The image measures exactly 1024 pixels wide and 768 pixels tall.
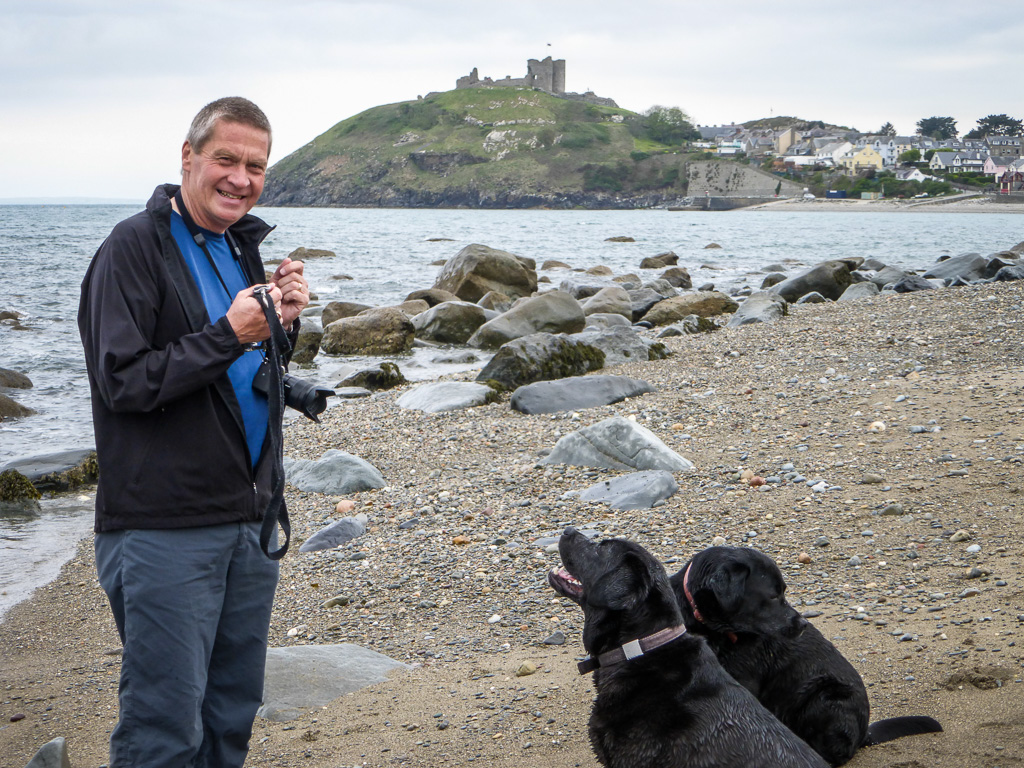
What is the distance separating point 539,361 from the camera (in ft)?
40.9

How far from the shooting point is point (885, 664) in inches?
176

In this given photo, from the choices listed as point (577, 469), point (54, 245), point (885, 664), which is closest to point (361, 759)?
point (885, 664)

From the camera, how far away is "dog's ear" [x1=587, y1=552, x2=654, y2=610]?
334 centimetres

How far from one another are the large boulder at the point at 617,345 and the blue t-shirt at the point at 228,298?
10.6m

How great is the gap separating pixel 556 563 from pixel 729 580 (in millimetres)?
2262

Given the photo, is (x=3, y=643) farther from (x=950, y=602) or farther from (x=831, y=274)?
(x=831, y=274)

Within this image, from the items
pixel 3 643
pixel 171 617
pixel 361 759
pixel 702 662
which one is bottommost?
pixel 3 643

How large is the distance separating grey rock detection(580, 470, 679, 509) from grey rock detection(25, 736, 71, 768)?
4.04m

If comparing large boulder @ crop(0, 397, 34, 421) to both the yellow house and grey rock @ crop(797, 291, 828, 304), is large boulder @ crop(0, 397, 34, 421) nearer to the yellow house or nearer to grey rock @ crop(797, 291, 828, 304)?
grey rock @ crop(797, 291, 828, 304)

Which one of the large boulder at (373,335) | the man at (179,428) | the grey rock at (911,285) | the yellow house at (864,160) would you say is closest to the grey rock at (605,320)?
the large boulder at (373,335)

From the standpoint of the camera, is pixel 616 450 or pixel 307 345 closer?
pixel 616 450

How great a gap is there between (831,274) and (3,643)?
19448mm

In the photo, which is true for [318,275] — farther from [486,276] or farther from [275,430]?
[275,430]

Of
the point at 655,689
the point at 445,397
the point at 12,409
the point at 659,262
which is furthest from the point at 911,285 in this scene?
the point at 655,689
